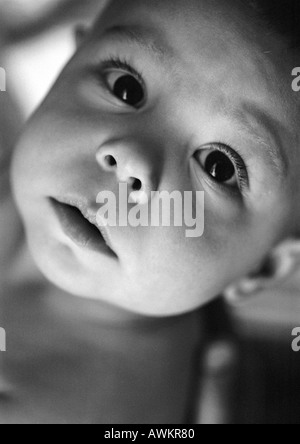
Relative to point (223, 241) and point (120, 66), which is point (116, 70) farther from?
point (223, 241)

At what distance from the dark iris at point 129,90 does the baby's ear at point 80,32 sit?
0.07m

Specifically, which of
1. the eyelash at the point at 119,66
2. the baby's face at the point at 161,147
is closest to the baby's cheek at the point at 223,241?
the baby's face at the point at 161,147

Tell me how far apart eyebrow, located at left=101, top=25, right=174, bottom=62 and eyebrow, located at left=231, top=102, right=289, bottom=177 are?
61 millimetres

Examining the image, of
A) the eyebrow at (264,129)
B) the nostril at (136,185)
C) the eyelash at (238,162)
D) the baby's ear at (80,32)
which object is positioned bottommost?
the nostril at (136,185)

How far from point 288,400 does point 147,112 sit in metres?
0.25

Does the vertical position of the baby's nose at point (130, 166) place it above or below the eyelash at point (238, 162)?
below

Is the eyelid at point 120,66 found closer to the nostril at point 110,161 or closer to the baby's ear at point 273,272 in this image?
the nostril at point 110,161

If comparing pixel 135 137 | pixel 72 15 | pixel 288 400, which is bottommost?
pixel 288 400

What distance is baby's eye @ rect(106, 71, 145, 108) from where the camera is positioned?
1.23 ft

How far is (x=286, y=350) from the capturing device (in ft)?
1.44

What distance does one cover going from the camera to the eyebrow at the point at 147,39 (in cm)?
36

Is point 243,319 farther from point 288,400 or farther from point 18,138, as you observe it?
point 18,138

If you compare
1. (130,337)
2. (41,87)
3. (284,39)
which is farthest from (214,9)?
(130,337)

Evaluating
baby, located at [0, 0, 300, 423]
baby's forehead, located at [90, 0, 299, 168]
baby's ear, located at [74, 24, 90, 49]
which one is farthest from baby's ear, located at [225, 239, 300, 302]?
baby's ear, located at [74, 24, 90, 49]
